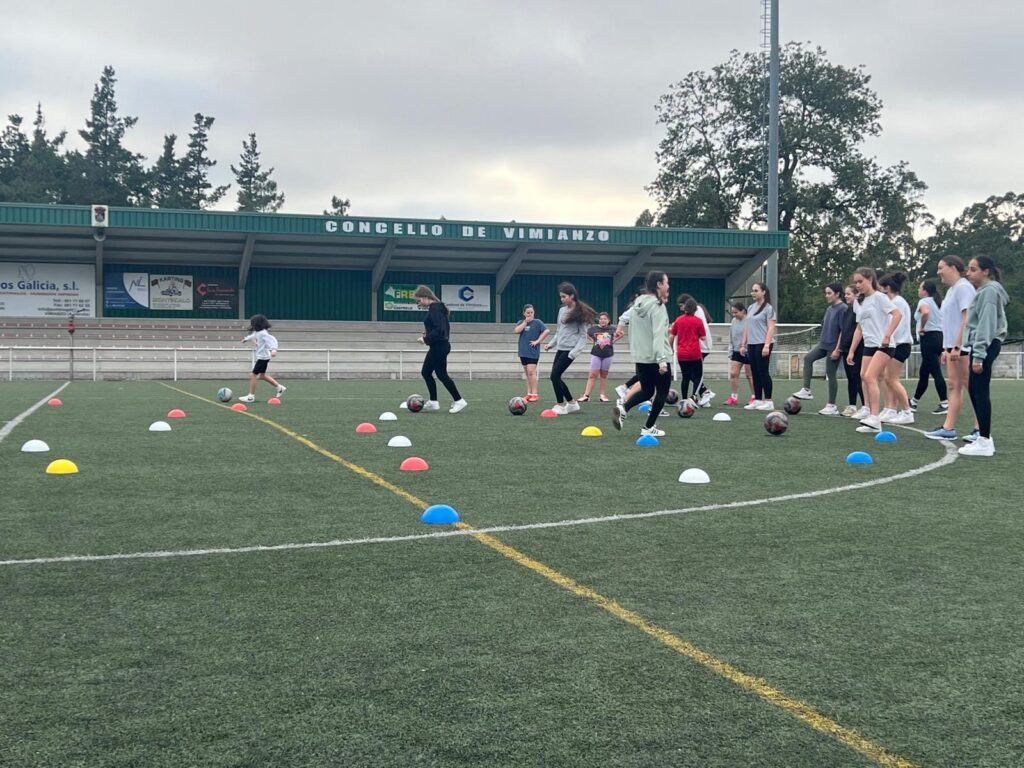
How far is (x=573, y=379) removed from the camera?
3734cm

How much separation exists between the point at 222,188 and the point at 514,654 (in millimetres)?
80267

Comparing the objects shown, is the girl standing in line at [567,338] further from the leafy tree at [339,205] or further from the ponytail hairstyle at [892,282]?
the leafy tree at [339,205]

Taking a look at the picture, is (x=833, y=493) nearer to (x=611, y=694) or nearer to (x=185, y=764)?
(x=611, y=694)

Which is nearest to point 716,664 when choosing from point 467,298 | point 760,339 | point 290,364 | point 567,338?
point 567,338

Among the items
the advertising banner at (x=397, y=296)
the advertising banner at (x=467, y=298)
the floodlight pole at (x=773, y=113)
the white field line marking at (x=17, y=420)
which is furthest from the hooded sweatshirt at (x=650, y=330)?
the advertising banner at (x=467, y=298)

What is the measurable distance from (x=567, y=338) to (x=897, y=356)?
4.86 meters

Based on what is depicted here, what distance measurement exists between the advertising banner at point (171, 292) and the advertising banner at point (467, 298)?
10119 millimetres

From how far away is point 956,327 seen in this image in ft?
35.8

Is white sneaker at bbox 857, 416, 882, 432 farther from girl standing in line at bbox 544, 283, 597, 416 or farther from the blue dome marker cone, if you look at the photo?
the blue dome marker cone

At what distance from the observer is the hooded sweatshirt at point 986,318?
9617mm

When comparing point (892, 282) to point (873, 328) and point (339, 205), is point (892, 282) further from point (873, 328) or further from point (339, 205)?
point (339, 205)

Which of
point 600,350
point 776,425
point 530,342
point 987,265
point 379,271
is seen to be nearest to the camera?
point 987,265

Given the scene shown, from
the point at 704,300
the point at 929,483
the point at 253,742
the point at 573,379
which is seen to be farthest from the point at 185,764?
the point at 704,300

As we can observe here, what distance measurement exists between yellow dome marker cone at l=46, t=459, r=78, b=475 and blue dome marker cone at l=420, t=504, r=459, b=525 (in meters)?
3.62
